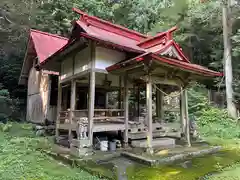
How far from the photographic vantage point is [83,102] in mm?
13805

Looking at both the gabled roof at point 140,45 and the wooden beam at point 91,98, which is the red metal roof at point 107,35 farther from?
the wooden beam at point 91,98

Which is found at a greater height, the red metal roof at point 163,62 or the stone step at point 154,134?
the red metal roof at point 163,62

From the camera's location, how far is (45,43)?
14.9 m

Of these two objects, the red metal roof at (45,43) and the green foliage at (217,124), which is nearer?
the green foliage at (217,124)

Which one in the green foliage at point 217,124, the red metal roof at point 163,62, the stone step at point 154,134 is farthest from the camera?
the green foliage at point 217,124

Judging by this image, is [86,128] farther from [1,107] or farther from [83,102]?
[1,107]

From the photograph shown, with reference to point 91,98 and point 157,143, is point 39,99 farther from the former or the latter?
point 157,143

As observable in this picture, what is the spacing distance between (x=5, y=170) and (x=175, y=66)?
5821 mm

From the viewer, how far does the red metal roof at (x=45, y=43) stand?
13.7 m

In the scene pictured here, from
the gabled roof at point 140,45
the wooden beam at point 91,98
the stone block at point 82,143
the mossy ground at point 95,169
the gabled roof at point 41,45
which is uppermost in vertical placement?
the gabled roof at point 41,45

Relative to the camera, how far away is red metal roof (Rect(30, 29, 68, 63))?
13659 millimetres

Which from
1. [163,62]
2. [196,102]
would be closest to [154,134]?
[163,62]

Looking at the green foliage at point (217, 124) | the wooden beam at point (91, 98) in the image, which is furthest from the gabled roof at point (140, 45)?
the green foliage at point (217, 124)

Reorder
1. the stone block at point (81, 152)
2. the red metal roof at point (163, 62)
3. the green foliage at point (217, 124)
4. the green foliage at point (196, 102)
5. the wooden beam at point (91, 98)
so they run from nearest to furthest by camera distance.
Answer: the red metal roof at point (163, 62)
the stone block at point (81, 152)
the wooden beam at point (91, 98)
the green foliage at point (217, 124)
the green foliage at point (196, 102)
